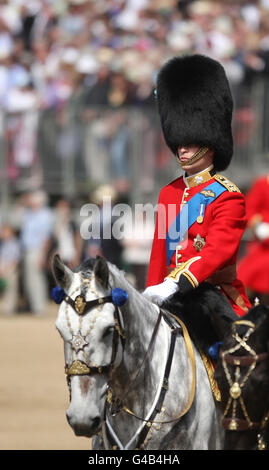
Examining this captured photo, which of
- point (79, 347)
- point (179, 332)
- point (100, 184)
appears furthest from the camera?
point (100, 184)

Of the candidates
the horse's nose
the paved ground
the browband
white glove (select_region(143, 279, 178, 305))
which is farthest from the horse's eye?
the paved ground

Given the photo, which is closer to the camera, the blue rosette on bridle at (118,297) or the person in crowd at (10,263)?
the blue rosette on bridle at (118,297)

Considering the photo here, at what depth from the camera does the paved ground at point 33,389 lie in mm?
6703

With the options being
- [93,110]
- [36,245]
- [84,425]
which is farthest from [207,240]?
[36,245]

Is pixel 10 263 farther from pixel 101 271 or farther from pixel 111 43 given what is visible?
pixel 101 271

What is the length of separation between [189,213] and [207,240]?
21 cm

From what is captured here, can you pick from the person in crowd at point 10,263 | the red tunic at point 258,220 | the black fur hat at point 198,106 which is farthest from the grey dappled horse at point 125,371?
the person in crowd at point 10,263

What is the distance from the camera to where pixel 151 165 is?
12391 mm

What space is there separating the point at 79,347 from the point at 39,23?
1060cm

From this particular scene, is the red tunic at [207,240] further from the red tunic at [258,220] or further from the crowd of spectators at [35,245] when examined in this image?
the crowd of spectators at [35,245]

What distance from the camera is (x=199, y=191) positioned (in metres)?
4.32

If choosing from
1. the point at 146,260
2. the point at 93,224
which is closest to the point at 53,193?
the point at 146,260

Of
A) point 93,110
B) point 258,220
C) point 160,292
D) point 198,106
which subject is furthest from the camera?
point 93,110

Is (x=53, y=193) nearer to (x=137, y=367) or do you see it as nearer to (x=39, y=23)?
(x=39, y=23)
